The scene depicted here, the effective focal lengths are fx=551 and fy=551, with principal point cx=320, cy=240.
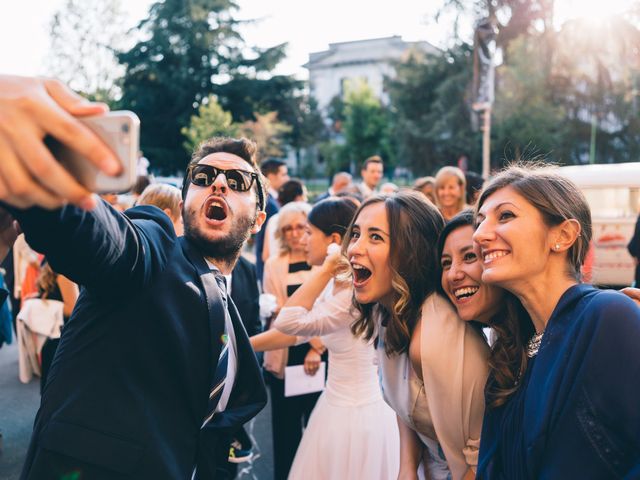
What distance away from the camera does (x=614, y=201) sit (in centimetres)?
1009

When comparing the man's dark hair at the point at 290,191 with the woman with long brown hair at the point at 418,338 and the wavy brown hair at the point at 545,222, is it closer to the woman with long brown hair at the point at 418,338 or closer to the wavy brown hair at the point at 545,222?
the woman with long brown hair at the point at 418,338

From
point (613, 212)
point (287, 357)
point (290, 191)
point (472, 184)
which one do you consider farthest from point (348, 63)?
point (287, 357)

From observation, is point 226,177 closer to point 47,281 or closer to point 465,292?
point 465,292

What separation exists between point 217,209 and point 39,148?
143cm

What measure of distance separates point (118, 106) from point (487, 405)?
32.9 metres

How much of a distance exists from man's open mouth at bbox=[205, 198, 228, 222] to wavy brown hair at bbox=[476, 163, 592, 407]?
98cm

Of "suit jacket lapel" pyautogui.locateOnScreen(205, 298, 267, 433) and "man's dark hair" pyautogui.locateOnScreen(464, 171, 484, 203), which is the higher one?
"man's dark hair" pyautogui.locateOnScreen(464, 171, 484, 203)

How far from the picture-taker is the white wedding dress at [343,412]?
2.82 meters

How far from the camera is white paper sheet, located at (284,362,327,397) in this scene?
3754 mm

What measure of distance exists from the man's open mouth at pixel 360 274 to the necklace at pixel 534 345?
834mm

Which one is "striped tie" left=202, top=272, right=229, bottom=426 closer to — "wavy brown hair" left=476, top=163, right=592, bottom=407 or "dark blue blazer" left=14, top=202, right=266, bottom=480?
"dark blue blazer" left=14, top=202, right=266, bottom=480

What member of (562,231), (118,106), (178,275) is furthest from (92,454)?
(118,106)

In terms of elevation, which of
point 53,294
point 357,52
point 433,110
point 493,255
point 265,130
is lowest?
point 53,294

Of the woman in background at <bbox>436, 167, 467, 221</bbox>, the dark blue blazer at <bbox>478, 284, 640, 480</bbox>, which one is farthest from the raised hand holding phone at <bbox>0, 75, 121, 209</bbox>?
the woman in background at <bbox>436, 167, 467, 221</bbox>
